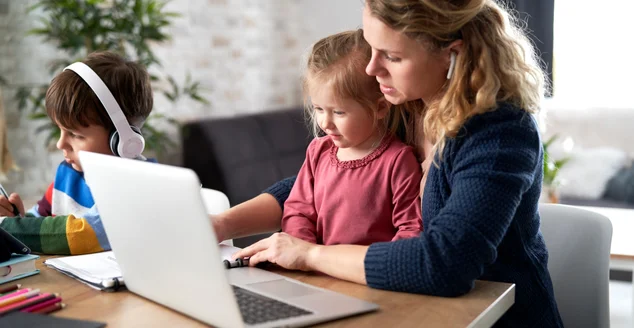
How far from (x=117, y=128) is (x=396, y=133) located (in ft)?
1.88

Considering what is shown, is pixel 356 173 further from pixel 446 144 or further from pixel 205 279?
pixel 205 279

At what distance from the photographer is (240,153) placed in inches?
145

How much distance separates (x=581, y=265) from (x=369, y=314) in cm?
68

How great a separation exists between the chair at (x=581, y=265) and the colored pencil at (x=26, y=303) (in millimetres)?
1029

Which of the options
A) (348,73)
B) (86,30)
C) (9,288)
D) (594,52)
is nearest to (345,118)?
(348,73)

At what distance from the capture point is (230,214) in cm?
148

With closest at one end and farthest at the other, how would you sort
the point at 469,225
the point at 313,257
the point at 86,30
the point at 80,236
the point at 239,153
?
the point at 469,225
the point at 313,257
the point at 80,236
the point at 86,30
the point at 239,153

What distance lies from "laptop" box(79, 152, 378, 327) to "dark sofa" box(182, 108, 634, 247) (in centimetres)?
219

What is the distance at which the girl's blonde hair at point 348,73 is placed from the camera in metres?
1.37

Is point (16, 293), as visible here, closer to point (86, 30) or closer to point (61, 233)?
point (61, 233)

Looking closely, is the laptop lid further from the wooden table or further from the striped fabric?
the striped fabric

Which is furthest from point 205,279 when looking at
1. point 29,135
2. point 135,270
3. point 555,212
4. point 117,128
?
point 29,135

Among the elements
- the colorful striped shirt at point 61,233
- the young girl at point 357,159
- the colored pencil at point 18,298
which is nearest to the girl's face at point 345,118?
the young girl at point 357,159

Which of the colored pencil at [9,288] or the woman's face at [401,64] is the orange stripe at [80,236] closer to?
the colored pencil at [9,288]
